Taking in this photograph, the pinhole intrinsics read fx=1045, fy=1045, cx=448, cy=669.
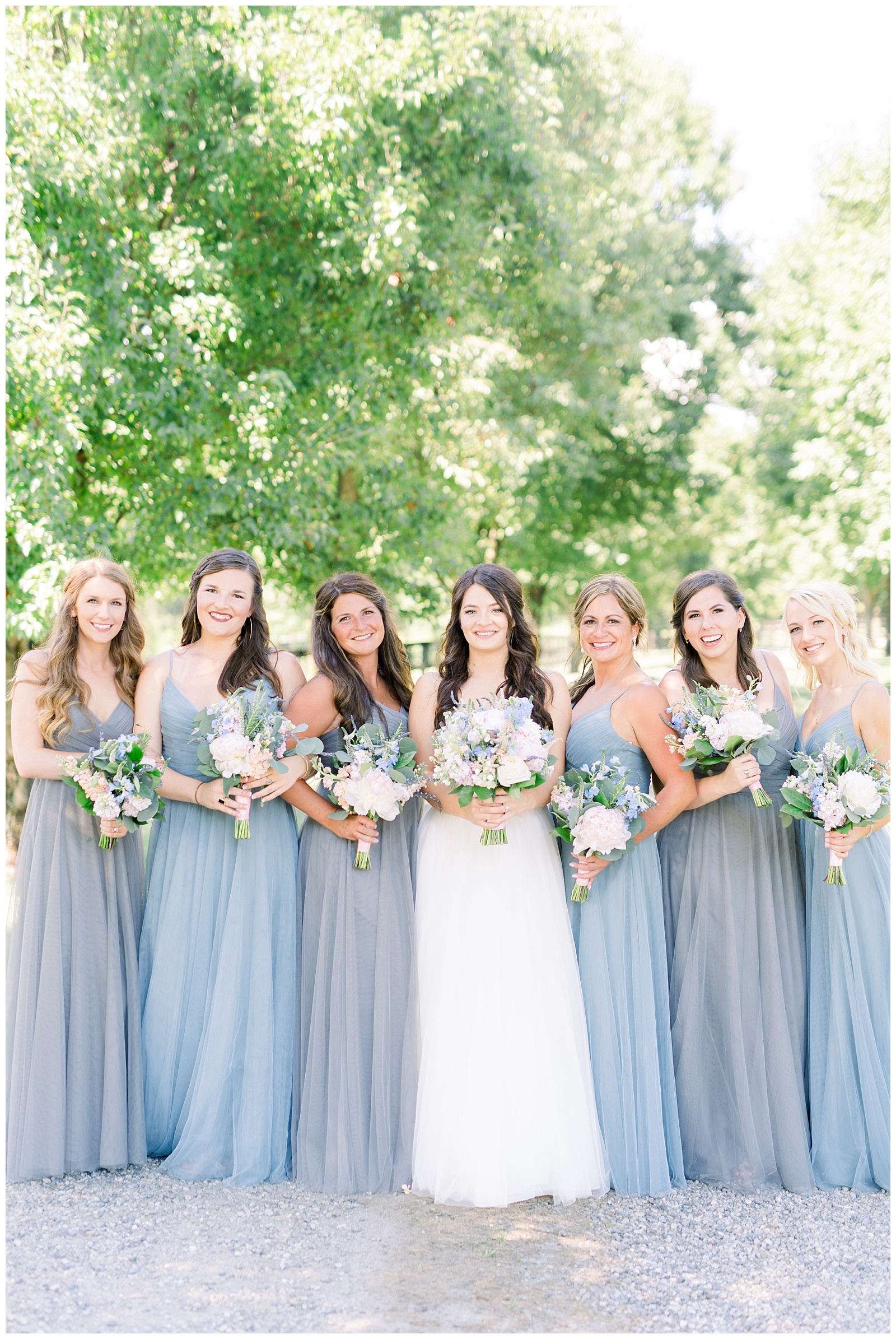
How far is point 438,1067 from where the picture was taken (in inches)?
189

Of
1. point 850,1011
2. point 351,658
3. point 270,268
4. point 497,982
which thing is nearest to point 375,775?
point 351,658

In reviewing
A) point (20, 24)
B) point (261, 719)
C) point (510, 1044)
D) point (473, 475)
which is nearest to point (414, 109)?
point (20, 24)

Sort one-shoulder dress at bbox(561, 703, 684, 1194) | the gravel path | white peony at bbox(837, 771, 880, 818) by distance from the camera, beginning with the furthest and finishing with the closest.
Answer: one-shoulder dress at bbox(561, 703, 684, 1194)
white peony at bbox(837, 771, 880, 818)
the gravel path

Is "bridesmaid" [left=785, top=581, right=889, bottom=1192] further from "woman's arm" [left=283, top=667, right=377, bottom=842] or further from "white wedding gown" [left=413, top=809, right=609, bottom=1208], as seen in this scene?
"woman's arm" [left=283, top=667, right=377, bottom=842]

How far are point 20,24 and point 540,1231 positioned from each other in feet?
32.1

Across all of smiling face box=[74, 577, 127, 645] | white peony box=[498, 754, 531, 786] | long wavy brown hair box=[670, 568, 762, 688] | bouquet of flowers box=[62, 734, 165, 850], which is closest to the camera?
white peony box=[498, 754, 531, 786]

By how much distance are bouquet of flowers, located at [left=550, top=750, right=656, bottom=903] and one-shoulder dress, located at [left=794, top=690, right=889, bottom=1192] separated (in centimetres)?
103

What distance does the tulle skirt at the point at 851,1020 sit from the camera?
4.95 meters

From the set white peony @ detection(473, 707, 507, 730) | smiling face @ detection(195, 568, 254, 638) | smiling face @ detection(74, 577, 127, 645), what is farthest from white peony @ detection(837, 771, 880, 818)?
smiling face @ detection(74, 577, 127, 645)

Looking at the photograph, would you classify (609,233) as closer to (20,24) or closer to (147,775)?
(20,24)

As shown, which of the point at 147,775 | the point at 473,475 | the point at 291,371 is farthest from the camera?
the point at 473,475

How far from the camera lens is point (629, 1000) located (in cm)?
499

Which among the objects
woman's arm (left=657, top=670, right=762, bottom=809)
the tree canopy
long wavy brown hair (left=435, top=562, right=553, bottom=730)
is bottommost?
woman's arm (left=657, top=670, right=762, bottom=809)

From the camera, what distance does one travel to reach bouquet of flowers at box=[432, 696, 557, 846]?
4.54 meters
